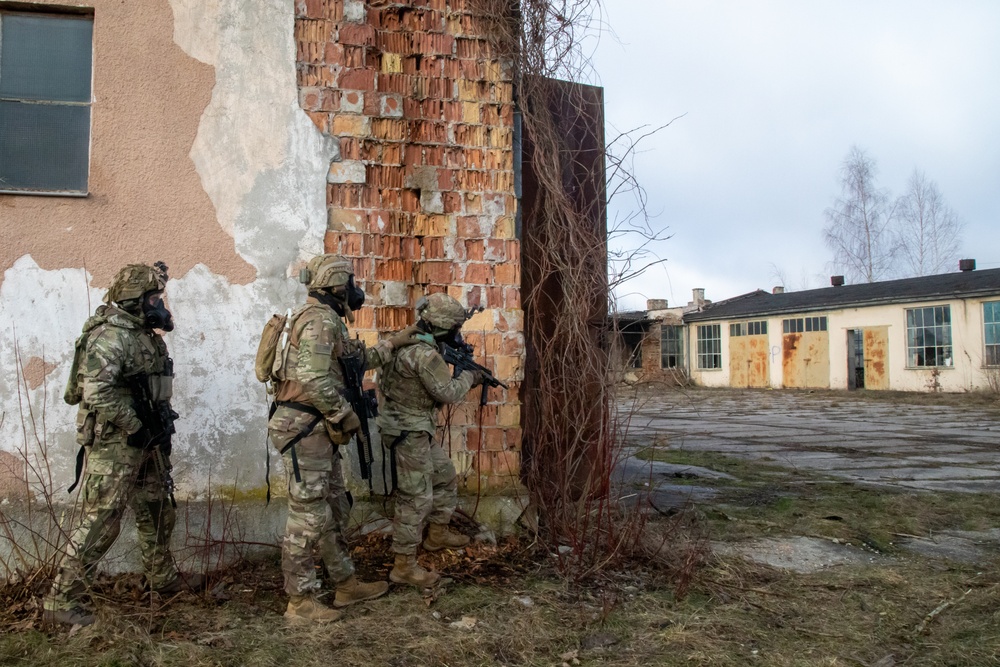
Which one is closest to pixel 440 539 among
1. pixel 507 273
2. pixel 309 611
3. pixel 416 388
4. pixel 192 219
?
pixel 416 388

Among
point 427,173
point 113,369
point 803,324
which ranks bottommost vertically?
point 113,369

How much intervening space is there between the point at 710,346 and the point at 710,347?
41mm

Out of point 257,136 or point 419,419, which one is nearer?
point 419,419

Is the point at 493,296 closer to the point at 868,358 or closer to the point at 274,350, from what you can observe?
the point at 274,350

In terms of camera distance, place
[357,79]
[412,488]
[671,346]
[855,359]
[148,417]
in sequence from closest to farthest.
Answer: [148,417], [412,488], [357,79], [855,359], [671,346]

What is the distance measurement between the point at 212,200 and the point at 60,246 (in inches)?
35.4

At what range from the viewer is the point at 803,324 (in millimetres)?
23719

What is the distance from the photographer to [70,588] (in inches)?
141

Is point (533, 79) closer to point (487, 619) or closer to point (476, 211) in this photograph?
point (476, 211)

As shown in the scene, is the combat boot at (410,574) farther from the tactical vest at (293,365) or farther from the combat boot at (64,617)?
the combat boot at (64,617)

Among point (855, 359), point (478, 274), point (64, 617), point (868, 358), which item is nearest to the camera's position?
point (64, 617)

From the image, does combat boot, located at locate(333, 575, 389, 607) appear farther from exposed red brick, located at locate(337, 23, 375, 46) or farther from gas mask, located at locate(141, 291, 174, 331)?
exposed red brick, located at locate(337, 23, 375, 46)

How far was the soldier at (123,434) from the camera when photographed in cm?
364

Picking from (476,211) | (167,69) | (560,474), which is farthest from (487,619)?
(167,69)
